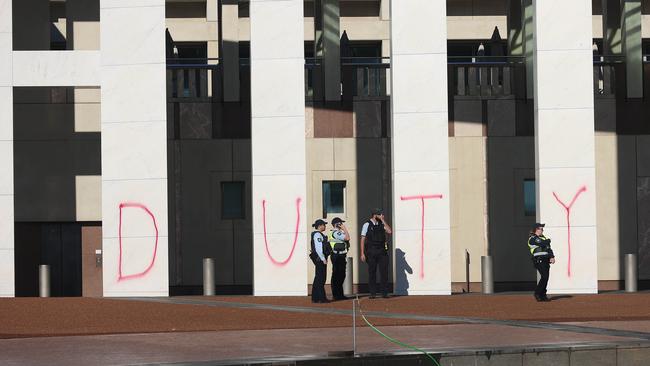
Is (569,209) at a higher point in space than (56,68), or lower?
lower

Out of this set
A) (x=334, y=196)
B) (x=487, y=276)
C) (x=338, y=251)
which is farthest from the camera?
(x=334, y=196)

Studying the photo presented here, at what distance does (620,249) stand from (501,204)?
10.7ft

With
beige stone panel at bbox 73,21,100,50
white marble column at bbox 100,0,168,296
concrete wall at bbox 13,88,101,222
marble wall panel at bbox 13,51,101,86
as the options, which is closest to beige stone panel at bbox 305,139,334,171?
concrete wall at bbox 13,88,101,222

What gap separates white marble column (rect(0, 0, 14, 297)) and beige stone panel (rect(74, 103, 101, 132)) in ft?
16.6

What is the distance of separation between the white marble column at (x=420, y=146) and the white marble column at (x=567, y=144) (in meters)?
2.13

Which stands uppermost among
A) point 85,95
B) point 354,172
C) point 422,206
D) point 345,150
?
point 85,95

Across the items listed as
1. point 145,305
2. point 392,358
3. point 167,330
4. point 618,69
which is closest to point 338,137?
point 618,69

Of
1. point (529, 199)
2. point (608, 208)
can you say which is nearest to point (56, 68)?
point (529, 199)

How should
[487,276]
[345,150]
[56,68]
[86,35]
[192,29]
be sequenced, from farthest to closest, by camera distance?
1. [192,29]
2. [86,35]
3. [345,150]
4. [487,276]
5. [56,68]

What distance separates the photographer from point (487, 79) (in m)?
35.8

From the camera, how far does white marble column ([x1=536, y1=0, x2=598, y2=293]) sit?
1166 inches

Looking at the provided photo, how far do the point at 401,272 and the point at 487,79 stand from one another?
807 cm

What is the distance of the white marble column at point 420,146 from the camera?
29.6 metres

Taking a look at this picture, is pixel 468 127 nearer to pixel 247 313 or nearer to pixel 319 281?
pixel 319 281
